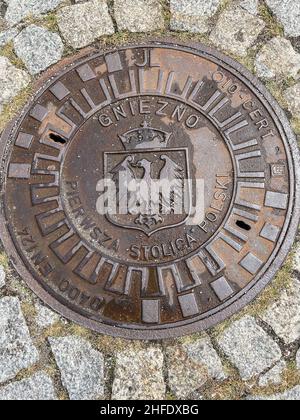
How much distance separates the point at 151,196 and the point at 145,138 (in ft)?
1.06

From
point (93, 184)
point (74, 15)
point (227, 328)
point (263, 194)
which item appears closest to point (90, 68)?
point (74, 15)

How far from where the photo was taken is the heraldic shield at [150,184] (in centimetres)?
295

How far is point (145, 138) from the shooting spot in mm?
3014

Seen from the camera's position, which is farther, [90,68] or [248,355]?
[90,68]

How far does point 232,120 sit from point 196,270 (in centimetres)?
85

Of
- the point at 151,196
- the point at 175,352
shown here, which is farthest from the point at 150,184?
the point at 175,352

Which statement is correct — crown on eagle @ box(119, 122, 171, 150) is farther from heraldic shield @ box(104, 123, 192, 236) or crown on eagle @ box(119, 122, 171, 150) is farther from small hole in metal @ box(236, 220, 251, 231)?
small hole in metal @ box(236, 220, 251, 231)

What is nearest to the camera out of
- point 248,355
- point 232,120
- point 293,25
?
point 248,355

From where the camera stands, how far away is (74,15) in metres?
3.31

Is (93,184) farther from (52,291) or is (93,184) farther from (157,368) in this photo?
(157,368)

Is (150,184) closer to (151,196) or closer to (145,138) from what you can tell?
(151,196)

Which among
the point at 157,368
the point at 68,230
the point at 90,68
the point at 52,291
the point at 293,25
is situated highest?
the point at 293,25

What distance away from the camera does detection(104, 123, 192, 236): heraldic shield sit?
9.66ft

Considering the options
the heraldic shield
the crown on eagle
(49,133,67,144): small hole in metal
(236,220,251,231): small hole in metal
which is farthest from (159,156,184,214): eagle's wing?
(49,133,67,144): small hole in metal
